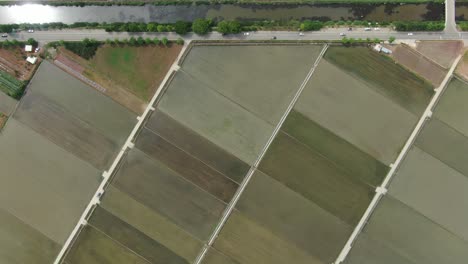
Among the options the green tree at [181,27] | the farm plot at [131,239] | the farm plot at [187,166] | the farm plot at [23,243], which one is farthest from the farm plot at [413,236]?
the farm plot at [23,243]

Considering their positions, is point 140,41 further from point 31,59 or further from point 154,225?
point 154,225

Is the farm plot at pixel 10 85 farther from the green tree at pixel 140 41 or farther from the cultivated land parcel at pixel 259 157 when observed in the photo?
the cultivated land parcel at pixel 259 157

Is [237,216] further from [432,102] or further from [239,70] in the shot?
[432,102]

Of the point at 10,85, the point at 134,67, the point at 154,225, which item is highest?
the point at 134,67

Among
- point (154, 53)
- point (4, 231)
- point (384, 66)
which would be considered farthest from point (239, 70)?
point (4, 231)

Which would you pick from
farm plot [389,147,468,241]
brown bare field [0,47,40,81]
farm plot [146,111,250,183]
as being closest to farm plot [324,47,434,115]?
farm plot [389,147,468,241]

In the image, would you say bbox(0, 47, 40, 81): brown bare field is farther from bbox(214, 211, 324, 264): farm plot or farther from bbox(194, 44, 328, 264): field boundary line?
bbox(214, 211, 324, 264): farm plot

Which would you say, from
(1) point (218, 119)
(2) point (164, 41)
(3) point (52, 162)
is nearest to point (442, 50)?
(1) point (218, 119)
